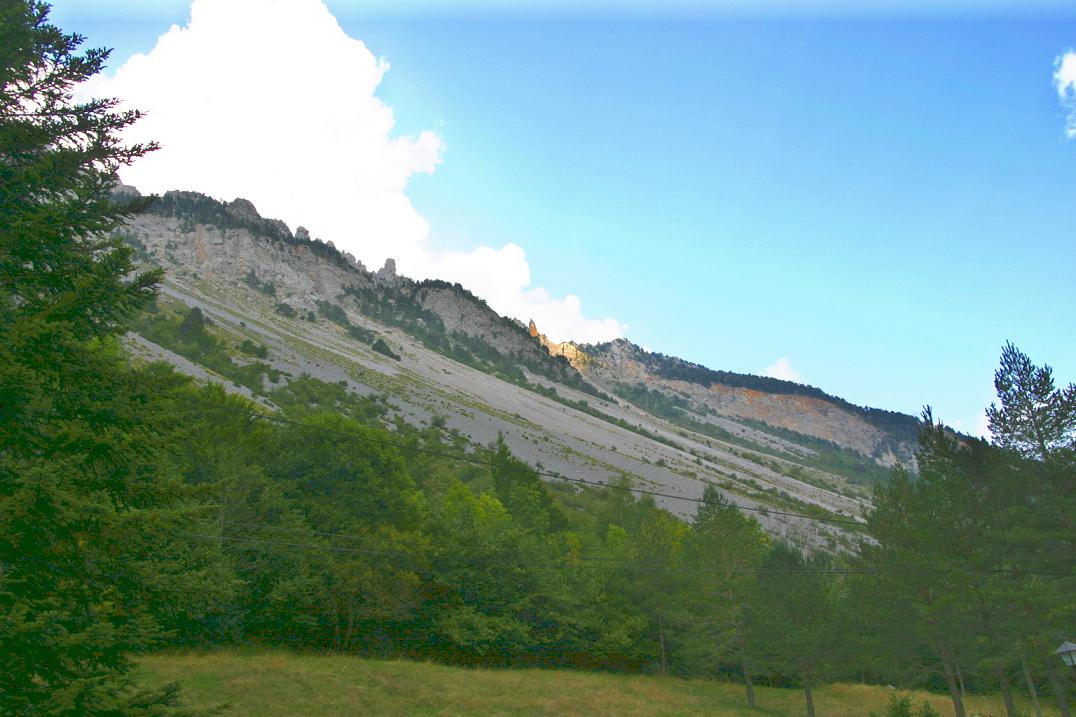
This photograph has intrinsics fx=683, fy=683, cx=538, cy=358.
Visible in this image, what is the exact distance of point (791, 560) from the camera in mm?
39625

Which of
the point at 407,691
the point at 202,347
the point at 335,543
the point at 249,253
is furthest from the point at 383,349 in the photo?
the point at 407,691

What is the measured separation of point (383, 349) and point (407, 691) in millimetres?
106075

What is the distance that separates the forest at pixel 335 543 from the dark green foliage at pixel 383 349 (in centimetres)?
7494

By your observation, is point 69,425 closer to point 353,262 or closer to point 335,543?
point 335,543


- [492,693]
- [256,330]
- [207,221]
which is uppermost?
[207,221]

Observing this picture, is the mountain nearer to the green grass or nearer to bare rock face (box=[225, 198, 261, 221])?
bare rock face (box=[225, 198, 261, 221])

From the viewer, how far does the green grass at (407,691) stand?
21.8 m

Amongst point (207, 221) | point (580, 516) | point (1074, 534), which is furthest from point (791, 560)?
→ point (207, 221)

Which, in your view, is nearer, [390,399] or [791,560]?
[791,560]

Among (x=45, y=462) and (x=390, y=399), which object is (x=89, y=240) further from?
(x=390, y=399)

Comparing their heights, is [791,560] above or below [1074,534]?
below

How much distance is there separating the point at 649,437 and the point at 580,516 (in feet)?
221

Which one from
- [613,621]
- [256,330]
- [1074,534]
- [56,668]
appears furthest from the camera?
[256,330]

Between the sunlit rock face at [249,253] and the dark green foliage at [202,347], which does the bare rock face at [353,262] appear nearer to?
the sunlit rock face at [249,253]
